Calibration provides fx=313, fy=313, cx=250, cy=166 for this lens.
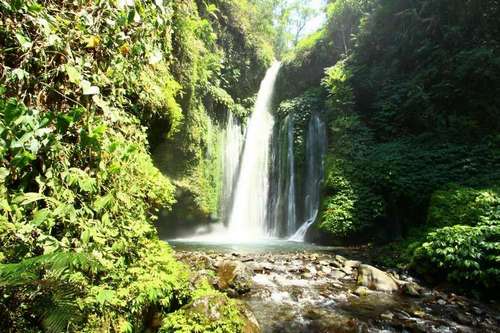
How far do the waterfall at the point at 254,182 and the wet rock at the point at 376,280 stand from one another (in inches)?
286

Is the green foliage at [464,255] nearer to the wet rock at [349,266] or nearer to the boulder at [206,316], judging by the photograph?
the wet rock at [349,266]

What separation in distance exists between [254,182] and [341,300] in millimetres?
10031

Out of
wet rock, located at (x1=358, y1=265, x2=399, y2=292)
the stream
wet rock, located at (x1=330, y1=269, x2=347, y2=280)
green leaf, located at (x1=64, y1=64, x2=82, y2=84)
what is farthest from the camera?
wet rock, located at (x1=330, y1=269, x2=347, y2=280)

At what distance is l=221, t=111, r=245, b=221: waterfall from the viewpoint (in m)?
14.0

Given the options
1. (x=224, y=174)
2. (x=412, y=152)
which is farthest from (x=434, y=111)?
(x=224, y=174)

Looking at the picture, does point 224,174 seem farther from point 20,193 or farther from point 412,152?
point 20,193

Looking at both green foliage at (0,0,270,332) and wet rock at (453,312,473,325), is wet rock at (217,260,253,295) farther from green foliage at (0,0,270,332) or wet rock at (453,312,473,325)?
wet rock at (453,312,473,325)

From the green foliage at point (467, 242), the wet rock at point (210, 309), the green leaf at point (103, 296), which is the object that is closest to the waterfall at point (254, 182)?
the green foliage at point (467, 242)

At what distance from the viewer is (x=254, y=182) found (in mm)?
14391

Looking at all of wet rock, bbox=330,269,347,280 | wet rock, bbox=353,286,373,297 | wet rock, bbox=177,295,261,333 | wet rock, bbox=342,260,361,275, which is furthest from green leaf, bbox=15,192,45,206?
wet rock, bbox=342,260,361,275

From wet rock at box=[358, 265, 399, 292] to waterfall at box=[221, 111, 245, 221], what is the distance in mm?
8739

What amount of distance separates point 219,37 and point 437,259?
13.3 m

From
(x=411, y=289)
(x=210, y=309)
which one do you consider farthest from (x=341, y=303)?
(x=210, y=309)

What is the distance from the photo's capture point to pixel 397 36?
13.1 metres
